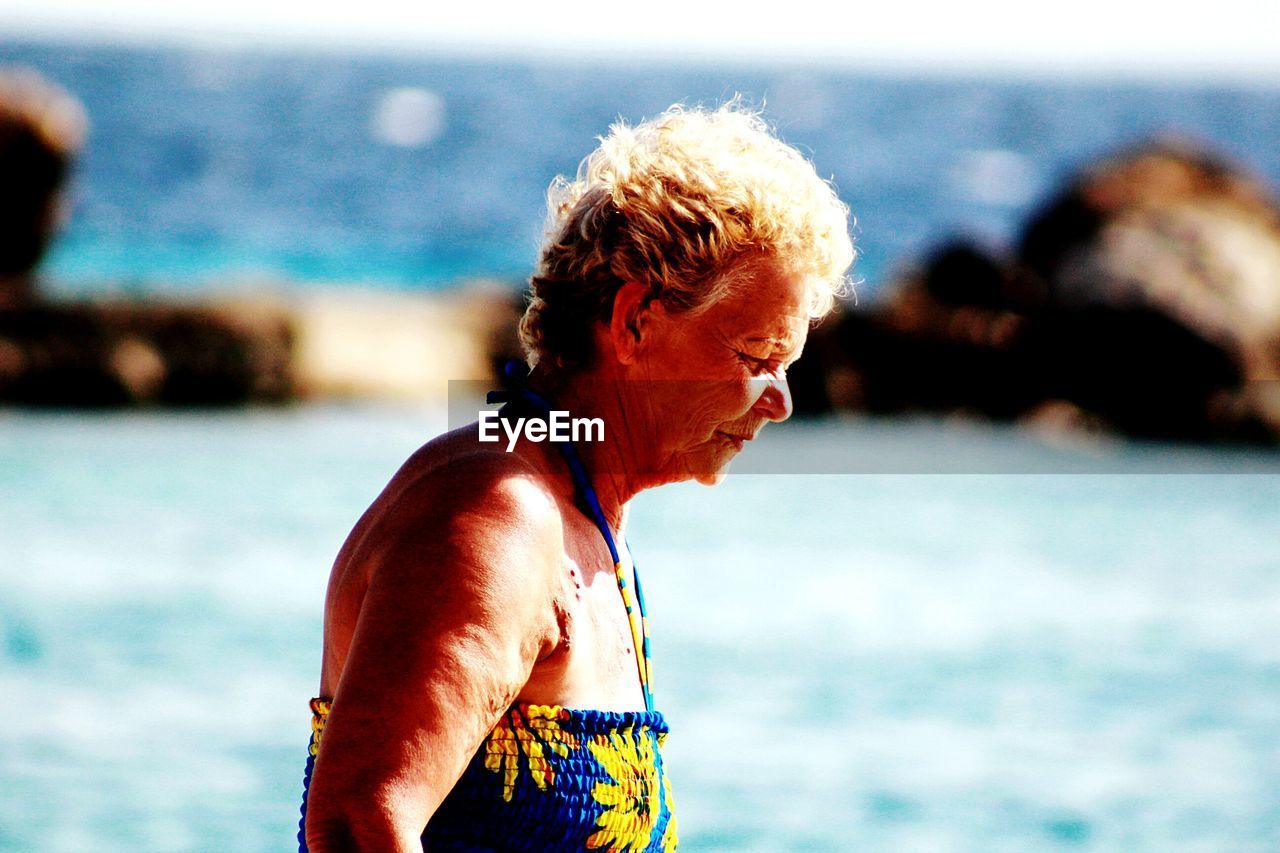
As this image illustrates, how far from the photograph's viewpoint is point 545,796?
138 cm

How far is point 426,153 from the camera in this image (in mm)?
38000

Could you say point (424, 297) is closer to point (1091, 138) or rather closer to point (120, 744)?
point (120, 744)

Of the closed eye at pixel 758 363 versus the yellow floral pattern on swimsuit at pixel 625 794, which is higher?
the closed eye at pixel 758 363

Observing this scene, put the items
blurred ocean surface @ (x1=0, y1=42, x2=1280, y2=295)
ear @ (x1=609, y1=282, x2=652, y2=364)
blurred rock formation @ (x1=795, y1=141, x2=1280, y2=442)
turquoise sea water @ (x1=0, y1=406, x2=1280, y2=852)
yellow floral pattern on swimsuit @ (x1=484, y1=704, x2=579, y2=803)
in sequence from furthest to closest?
blurred ocean surface @ (x1=0, y1=42, x2=1280, y2=295) < blurred rock formation @ (x1=795, y1=141, x2=1280, y2=442) < turquoise sea water @ (x1=0, y1=406, x2=1280, y2=852) < ear @ (x1=609, y1=282, x2=652, y2=364) < yellow floral pattern on swimsuit @ (x1=484, y1=704, x2=579, y2=803)

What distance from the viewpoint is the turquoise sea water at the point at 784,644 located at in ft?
17.7

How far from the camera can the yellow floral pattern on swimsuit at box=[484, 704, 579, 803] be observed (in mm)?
1359

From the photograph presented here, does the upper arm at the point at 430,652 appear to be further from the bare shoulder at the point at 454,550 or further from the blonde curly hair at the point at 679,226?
the blonde curly hair at the point at 679,226

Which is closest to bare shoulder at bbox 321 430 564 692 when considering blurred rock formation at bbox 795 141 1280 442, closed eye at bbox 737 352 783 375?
closed eye at bbox 737 352 783 375

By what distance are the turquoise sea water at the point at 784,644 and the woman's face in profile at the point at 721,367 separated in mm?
3844

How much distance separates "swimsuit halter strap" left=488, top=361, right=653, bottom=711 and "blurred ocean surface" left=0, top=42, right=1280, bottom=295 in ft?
35.1

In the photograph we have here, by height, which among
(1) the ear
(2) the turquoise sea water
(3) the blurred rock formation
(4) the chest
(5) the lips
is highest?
(3) the blurred rock formation

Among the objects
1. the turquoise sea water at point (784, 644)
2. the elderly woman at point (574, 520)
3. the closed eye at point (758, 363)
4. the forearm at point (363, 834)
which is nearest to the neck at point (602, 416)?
the elderly woman at point (574, 520)

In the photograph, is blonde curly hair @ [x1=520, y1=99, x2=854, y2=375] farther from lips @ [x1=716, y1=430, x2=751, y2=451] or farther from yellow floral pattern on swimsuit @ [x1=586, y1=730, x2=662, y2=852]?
yellow floral pattern on swimsuit @ [x1=586, y1=730, x2=662, y2=852]

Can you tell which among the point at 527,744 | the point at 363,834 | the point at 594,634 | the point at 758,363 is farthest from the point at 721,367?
the point at 363,834
